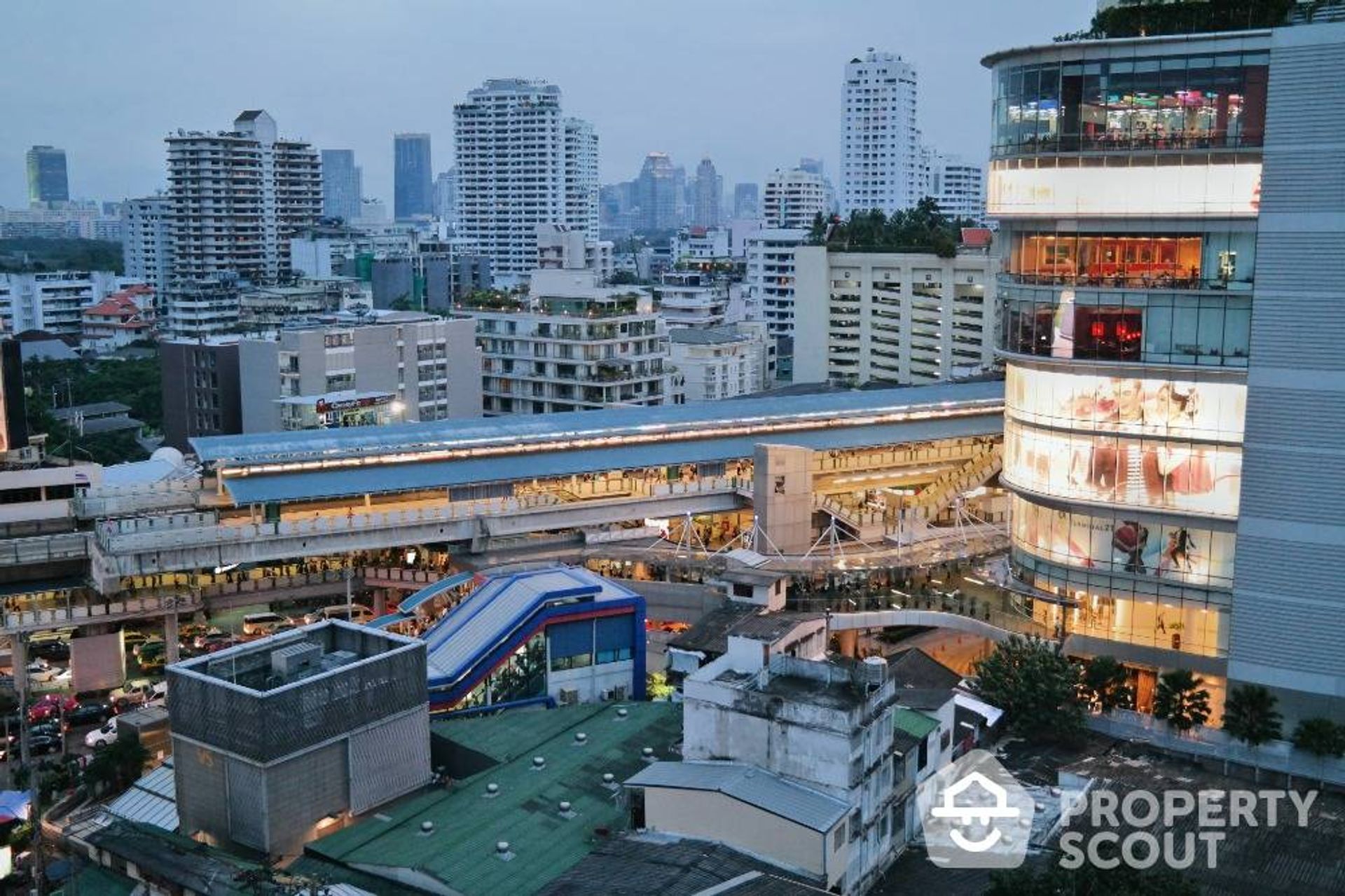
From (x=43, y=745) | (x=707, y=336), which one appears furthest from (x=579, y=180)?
(x=43, y=745)

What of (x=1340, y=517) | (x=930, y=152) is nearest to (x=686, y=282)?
(x=930, y=152)

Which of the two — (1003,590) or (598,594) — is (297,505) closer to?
(598,594)

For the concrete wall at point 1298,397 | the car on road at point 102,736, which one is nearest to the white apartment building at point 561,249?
the car on road at point 102,736

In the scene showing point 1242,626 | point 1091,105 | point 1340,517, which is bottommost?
point 1242,626

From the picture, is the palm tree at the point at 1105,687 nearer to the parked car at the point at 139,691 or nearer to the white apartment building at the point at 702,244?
the parked car at the point at 139,691

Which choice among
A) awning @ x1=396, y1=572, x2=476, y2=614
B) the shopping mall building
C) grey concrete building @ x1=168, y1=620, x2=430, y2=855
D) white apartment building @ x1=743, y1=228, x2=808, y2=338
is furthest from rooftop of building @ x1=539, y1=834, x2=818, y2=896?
white apartment building @ x1=743, y1=228, x2=808, y2=338

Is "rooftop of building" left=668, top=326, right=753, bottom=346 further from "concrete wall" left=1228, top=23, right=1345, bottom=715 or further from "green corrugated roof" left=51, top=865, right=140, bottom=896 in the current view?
"green corrugated roof" left=51, top=865, right=140, bottom=896

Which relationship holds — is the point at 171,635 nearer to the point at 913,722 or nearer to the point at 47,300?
the point at 913,722
